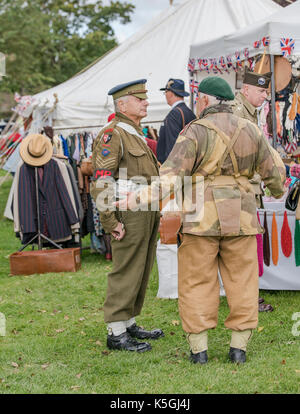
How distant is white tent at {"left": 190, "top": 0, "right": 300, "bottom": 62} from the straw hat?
2.40m

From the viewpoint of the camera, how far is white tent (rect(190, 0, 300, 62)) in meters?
5.45

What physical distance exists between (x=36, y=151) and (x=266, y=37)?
320 centimetres

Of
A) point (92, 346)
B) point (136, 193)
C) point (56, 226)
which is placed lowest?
point (92, 346)

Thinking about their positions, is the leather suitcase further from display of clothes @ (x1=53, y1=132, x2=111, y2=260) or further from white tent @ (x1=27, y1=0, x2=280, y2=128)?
white tent @ (x1=27, y1=0, x2=280, y2=128)

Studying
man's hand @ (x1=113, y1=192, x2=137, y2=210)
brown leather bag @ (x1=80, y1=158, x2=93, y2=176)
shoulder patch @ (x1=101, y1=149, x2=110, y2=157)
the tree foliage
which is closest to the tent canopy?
brown leather bag @ (x1=80, y1=158, x2=93, y2=176)

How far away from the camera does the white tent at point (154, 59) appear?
1105 centimetres

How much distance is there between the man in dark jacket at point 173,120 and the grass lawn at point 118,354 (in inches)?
64.1

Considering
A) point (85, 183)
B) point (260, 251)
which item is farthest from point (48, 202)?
point (260, 251)

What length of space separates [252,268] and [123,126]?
4.60 ft

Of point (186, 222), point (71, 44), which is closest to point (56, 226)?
point (186, 222)

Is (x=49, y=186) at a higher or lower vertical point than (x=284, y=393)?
higher

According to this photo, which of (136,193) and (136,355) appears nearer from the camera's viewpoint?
(136,193)
